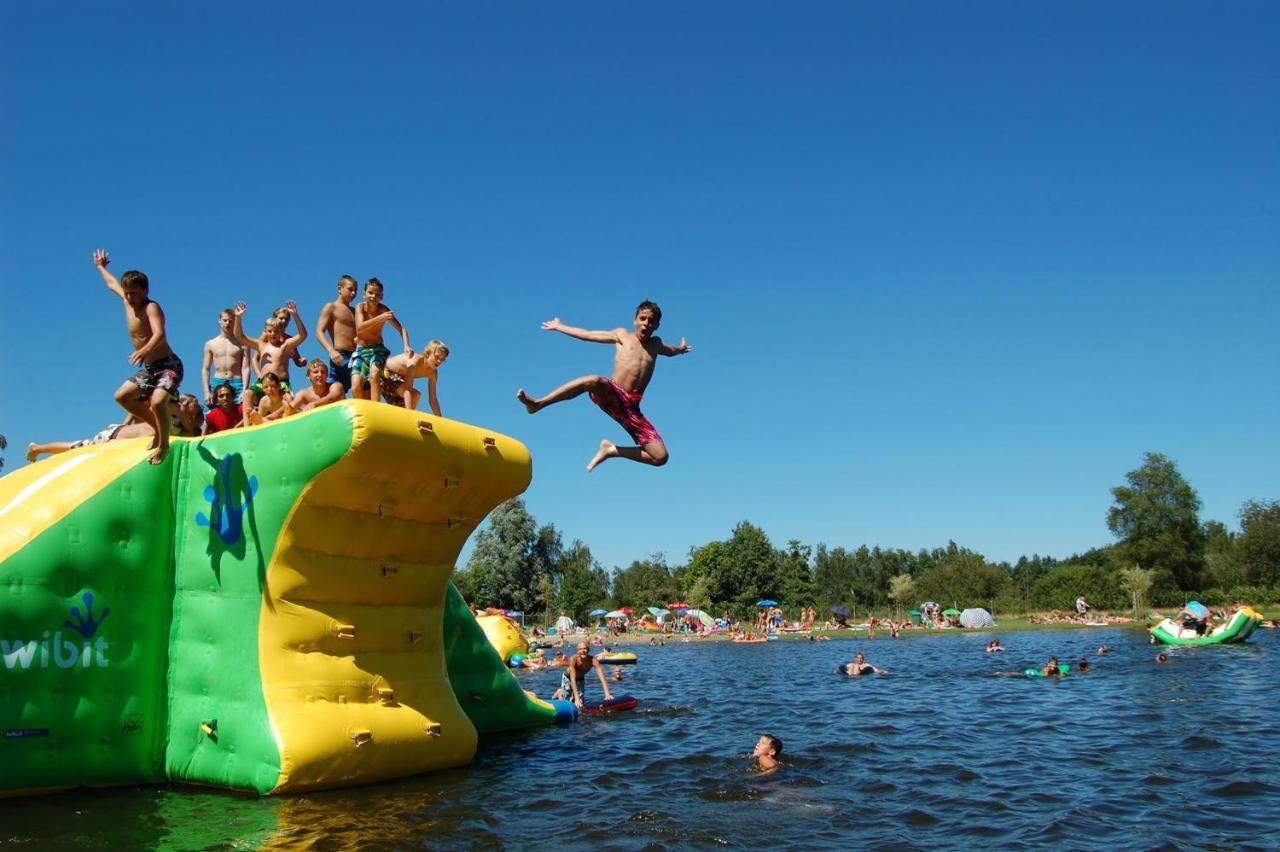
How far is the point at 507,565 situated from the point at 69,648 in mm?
52786

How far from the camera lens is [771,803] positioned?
969 centimetres

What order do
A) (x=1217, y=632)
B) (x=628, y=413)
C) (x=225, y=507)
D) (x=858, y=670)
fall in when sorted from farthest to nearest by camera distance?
(x=1217, y=632)
(x=858, y=670)
(x=225, y=507)
(x=628, y=413)

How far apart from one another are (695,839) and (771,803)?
1770mm

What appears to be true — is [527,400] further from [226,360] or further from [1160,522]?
[1160,522]

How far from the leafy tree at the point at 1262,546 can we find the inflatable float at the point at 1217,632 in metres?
34.9

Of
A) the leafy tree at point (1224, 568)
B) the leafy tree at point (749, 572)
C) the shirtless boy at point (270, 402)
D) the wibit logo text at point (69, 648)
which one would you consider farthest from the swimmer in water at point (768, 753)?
the leafy tree at point (1224, 568)

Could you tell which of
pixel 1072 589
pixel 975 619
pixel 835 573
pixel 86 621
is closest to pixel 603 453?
pixel 86 621

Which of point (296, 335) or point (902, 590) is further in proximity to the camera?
point (902, 590)

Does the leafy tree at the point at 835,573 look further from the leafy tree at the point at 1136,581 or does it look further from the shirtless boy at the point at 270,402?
the shirtless boy at the point at 270,402

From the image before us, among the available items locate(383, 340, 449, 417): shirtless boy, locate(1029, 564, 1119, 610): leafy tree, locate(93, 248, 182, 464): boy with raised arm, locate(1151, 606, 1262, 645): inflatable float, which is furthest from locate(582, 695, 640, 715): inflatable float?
locate(1029, 564, 1119, 610): leafy tree

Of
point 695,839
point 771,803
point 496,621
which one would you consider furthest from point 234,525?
point 496,621

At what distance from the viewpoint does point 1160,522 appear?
222 feet

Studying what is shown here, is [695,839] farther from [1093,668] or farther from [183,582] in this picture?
[1093,668]

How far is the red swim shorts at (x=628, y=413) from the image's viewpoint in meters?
9.20
